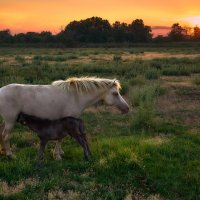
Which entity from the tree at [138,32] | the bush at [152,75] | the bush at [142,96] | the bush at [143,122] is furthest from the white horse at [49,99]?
the tree at [138,32]

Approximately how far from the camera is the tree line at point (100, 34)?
319 ft

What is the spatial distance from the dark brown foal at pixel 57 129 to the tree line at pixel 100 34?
81.9 m

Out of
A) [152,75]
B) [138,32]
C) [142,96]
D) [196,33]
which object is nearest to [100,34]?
[138,32]

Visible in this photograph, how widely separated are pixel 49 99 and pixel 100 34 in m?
98.9

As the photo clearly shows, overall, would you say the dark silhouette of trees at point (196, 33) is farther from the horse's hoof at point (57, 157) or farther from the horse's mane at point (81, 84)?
the horse's hoof at point (57, 157)

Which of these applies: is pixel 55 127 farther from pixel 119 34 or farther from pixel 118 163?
pixel 119 34

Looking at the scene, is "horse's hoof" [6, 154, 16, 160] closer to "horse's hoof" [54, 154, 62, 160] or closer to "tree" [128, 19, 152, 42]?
"horse's hoof" [54, 154, 62, 160]

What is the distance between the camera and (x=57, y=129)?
725 cm

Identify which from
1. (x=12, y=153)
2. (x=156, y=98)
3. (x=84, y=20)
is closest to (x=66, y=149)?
(x=12, y=153)

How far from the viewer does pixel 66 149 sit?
8281mm

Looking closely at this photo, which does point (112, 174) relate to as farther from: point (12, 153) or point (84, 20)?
point (84, 20)

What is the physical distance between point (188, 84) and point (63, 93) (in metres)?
12.3

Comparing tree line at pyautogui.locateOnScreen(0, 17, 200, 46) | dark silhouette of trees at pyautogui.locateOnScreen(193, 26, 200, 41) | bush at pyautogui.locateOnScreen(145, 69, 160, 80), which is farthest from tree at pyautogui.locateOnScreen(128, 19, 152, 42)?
bush at pyautogui.locateOnScreen(145, 69, 160, 80)

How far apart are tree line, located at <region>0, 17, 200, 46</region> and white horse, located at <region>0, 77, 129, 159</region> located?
81.3m
